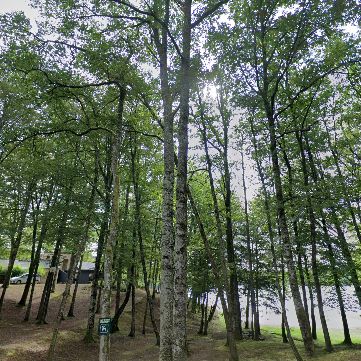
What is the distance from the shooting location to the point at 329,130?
20094 mm

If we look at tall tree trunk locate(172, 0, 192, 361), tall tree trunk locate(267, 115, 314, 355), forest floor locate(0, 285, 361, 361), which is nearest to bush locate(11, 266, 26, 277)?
forest floor locate(0, 285, 361, 361)

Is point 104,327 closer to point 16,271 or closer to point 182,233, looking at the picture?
point 182,233

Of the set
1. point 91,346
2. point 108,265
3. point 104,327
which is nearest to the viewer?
point 104,327

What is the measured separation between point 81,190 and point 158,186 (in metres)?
7.07

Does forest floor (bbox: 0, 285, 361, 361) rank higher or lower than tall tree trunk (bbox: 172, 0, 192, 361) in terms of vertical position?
lower

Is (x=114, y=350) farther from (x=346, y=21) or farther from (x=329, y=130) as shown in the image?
(x=346, y=21)

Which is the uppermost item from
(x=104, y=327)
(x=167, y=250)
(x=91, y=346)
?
(x=167, y=250)

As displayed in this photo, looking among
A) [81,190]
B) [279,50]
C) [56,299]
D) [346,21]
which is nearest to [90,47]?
[81,190]

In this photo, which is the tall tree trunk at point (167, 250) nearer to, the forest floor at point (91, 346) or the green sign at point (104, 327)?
the green sign at point (104, 327)

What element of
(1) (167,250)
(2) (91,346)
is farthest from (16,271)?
(1) (167,250)

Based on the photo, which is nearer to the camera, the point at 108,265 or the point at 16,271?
the point at 108,265

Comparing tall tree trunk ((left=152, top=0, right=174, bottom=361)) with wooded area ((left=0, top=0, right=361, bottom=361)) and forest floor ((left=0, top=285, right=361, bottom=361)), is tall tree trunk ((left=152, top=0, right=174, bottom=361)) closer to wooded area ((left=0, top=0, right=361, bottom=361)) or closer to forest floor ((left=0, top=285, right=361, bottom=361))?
wooded area ((left=0, top=0, right=361, bottom=361))

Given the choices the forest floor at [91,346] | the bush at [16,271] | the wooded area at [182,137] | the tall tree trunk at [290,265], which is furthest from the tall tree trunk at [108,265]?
the bush at [16,271]

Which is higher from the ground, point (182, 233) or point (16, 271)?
point (16, 271)
